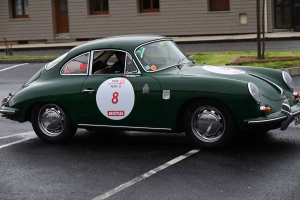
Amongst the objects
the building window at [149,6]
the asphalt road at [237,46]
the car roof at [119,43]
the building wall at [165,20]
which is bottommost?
the asphalt road at [237,46]

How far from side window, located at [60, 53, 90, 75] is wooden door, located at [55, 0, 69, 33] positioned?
24.8 meters

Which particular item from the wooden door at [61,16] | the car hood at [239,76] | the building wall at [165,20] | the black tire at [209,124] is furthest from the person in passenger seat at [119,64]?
the wooden door at [61,16]

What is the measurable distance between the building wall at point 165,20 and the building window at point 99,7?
472mm

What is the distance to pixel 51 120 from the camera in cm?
895

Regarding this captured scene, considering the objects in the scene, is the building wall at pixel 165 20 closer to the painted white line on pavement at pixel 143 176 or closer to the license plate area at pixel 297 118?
the license plate area at pixel 297 118

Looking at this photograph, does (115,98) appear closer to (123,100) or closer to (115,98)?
(115,98)

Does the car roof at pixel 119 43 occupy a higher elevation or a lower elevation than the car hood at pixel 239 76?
higher

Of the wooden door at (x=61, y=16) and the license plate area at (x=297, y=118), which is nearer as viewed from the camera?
the license plate area at (x=297, y=118)

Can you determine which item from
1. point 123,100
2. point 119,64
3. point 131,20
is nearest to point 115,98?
point 123,100

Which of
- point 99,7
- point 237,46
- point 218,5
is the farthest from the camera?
point 99,7

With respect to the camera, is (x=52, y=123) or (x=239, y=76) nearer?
(x=239, y=76)

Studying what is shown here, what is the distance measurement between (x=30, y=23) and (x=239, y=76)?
1048 inches

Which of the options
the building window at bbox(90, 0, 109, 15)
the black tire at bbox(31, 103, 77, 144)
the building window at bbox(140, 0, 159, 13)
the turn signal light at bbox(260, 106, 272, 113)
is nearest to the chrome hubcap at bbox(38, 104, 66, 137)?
the black tire at bbox(31, 103, 77, 144)

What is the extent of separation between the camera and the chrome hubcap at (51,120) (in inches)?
351
